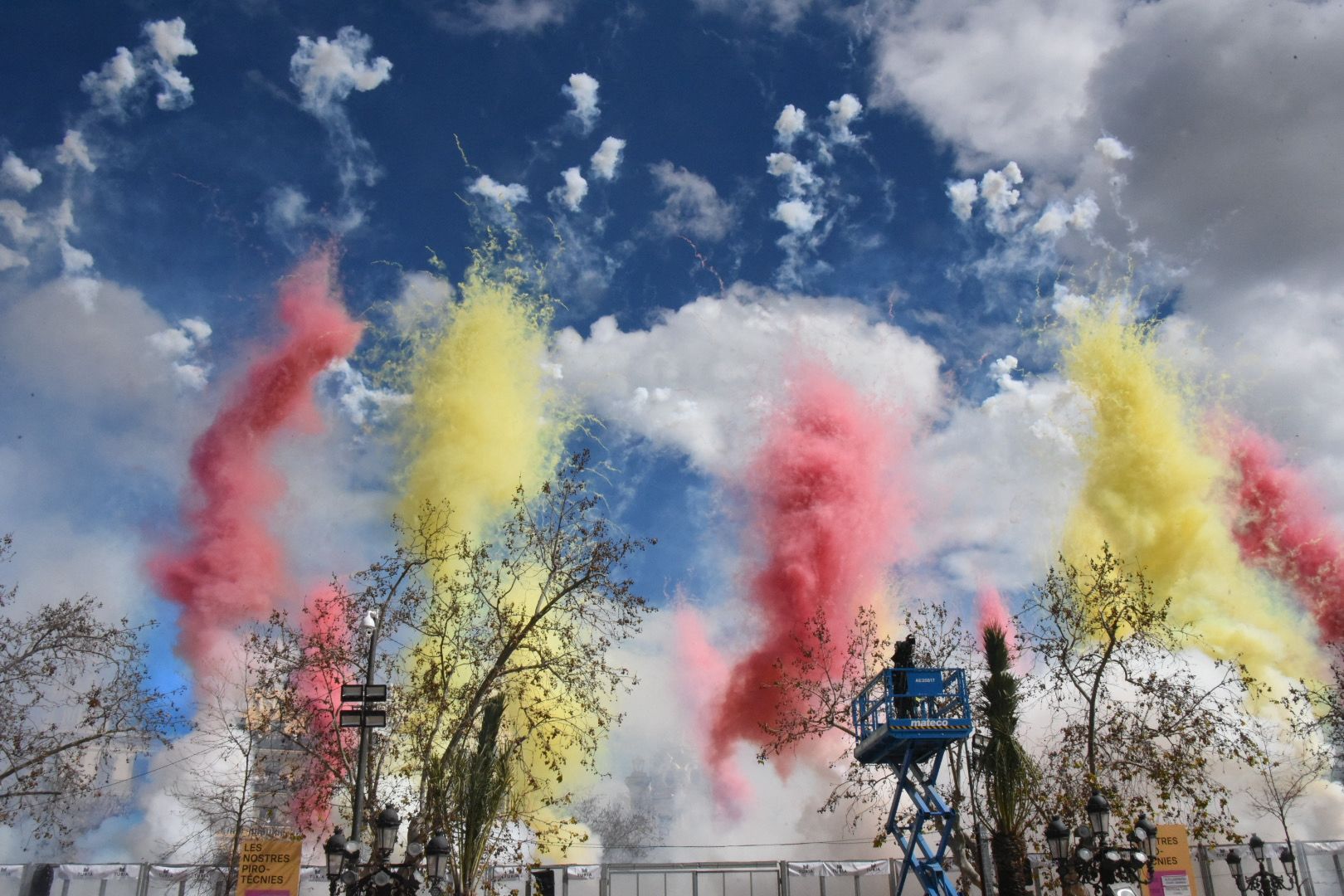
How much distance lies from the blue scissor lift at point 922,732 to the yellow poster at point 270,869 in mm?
12264

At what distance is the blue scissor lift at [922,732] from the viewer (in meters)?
19.5

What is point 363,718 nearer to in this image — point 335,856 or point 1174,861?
point 335,856

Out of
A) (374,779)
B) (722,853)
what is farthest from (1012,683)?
(722,853)

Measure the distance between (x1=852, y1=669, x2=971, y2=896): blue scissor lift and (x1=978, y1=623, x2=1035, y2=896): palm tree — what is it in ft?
8.88

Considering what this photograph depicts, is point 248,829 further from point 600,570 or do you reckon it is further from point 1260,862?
point 1260,862

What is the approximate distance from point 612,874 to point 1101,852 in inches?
713

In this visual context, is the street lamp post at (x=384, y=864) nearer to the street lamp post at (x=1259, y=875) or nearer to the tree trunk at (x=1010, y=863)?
the tree trunk at (x=1010, y=863)

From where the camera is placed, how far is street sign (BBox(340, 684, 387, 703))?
16844mm

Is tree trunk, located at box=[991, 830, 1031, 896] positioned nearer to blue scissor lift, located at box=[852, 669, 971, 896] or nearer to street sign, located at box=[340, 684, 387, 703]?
blue scissor lift, located at box=[852, 669, 971, 896]

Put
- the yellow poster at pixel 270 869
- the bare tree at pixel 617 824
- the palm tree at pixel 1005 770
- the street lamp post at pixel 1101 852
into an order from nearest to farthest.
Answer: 1. the street lamp post at pixel 1101 852
2. the yellow poster at pixel 270 869
3. the palm tree at pixel 1005 770
4. the bare tree at pixel 617 824

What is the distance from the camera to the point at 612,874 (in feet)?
101

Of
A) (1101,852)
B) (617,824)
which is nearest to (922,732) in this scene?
(1101,852)

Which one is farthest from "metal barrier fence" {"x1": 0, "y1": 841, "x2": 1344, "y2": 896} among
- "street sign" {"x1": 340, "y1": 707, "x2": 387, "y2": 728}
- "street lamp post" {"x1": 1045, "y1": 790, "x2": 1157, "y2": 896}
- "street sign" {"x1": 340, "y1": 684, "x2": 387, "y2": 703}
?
"street sign" {"x1": 340, "y1": 684, "x2": 387, "y2": 703}

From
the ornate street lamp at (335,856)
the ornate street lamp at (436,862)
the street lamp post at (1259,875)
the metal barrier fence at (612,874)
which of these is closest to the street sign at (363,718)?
the ornate street lamp at (335,856)
